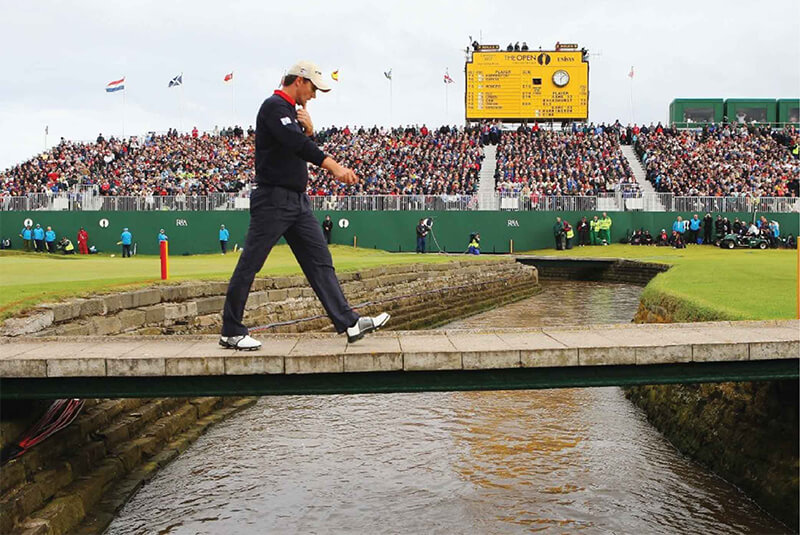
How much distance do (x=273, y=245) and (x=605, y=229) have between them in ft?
118

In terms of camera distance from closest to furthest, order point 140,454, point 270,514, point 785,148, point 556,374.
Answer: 1. point 556,374
2. point 270,514
3. point 140,454
4. point 785,148

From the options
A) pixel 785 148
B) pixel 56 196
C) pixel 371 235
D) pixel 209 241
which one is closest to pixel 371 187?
pixel 371 235

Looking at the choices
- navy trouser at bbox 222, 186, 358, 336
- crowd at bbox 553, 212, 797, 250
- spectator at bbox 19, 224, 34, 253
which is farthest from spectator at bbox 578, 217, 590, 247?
navy trouser at bbox 222, 186, 358, 336

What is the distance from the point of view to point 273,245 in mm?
7215

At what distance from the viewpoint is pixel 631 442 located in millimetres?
10672

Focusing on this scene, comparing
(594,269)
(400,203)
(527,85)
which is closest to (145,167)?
(400,203)

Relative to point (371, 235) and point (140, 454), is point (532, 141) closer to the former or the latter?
point (371, 235)

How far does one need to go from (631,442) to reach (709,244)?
31.5 metres

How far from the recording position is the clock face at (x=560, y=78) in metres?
51.7

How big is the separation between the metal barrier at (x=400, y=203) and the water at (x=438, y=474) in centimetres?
2916

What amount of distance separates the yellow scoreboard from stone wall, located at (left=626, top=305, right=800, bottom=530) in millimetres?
42423

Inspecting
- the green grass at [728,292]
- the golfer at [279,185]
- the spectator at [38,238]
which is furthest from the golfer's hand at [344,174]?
the spectator at [38,238]

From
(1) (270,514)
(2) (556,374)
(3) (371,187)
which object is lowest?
(1) (270,514)

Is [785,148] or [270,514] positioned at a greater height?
[785,148]
